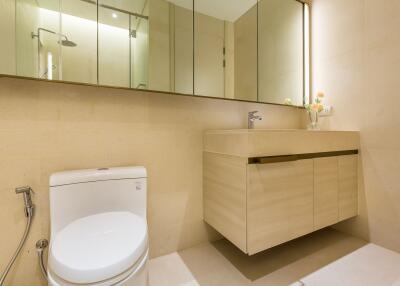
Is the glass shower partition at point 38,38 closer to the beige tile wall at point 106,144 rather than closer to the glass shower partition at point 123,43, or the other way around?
the beige tile wall at point 106,144

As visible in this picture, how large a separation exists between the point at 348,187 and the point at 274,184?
0.76 meters

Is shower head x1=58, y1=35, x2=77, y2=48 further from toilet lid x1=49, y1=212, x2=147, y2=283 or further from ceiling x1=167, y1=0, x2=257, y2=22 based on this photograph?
toilet lid x1=49, y1=212, x2=147, y2=283

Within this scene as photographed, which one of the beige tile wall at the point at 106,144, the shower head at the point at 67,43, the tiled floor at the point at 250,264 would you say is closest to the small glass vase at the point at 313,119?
the beige tile wall at the point at 106,144

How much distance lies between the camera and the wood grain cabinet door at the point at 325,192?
1.25 metres

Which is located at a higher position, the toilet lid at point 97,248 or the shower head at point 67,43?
the shower head at point 67,43

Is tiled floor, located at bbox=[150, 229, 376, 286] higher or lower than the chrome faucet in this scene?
lower

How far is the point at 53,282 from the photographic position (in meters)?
0.67

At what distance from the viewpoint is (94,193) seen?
1028 millimetres

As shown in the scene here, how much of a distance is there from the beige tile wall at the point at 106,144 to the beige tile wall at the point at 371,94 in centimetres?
77

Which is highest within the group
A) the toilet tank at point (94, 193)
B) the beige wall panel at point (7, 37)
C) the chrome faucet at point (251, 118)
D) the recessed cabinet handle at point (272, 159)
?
the beige wall panel at point (7, 37)

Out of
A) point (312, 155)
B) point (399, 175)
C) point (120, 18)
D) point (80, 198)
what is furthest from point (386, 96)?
point (80, 198)

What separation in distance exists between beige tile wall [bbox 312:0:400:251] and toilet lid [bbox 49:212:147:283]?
1.56 metres

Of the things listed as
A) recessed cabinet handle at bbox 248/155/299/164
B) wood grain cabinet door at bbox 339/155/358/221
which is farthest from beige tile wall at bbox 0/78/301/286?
wood grain cabinet door at bbox 339/155/358/221

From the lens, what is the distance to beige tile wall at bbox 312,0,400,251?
1315 mm
